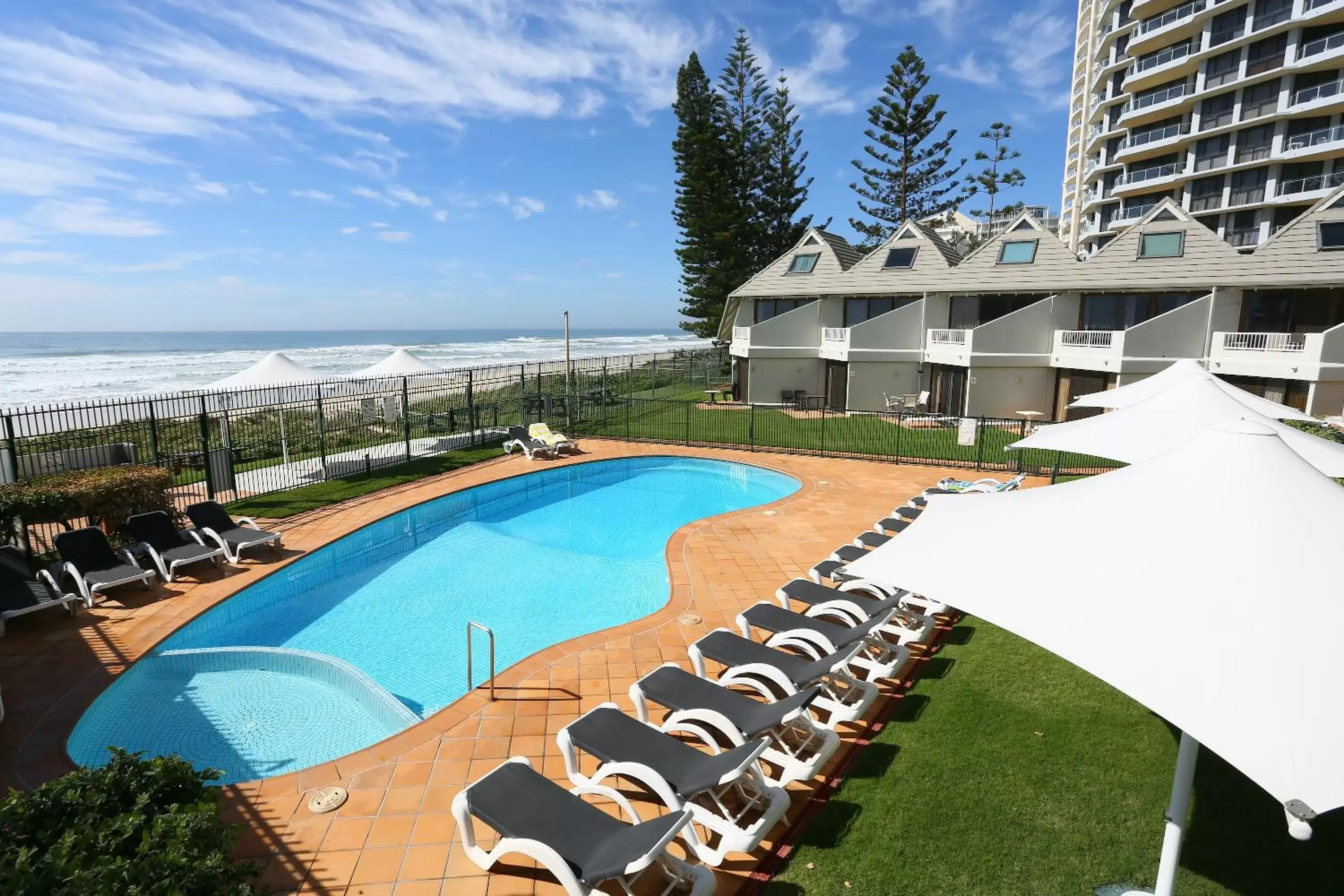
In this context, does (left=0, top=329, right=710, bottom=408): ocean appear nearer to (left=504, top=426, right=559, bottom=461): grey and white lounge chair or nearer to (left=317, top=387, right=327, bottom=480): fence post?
(left=504, top=426, right=559, bottom=461): grey and white lounge chair

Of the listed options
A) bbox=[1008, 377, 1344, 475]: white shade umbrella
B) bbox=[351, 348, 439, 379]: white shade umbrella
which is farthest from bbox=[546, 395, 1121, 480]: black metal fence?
bbox=[1008, 377, 1344, 475]: white shade umbrella

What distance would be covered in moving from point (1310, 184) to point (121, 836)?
47475 millimetres

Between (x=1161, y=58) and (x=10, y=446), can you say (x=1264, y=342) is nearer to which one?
(x=10, y=446)

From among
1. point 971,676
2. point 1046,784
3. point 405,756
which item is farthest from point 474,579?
point 1046,784

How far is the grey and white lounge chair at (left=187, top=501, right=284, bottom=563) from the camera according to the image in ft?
32.5

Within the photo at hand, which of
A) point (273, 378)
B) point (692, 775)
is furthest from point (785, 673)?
point (273, 378)

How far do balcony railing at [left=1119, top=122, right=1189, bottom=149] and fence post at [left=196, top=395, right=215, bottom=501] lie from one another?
163 ft

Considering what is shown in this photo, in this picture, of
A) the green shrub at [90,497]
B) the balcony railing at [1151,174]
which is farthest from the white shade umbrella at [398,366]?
the balcony railing at [1151,174]

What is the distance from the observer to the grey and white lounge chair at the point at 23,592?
738cm

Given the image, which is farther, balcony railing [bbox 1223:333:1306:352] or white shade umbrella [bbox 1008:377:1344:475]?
balcony railing [bbox 1223:333:1306:352]

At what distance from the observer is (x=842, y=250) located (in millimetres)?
28719

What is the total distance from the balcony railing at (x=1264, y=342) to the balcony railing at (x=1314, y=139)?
21552 mm

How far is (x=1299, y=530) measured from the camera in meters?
2.88

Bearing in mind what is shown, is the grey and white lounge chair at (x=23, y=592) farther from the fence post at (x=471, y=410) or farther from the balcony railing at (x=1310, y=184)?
the balcony railing at (x=1310, y=184)
